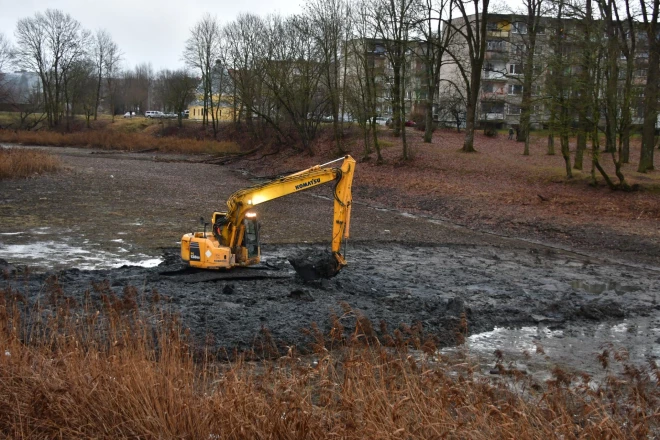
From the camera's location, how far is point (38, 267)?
14.4m

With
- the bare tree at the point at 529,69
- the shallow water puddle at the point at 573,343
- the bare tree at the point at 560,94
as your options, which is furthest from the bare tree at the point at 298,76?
the shallow water puddle at the point at 573,343

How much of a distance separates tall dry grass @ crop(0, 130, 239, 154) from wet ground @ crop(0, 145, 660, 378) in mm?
38459

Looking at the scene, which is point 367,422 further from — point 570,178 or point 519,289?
point 570,178

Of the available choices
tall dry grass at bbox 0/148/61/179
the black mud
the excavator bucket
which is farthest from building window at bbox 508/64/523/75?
the excavator bucket

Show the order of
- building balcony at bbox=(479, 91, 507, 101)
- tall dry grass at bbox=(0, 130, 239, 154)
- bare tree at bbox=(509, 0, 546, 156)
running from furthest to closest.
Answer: building balcony at bbox=(479, 91, 507, 101) < tall dry grass at bbox=(0, 130, 239, 154) < bare tree at bbox=(509, 0, 546, 156)

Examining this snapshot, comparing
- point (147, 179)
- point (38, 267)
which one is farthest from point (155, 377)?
point (147, 179)

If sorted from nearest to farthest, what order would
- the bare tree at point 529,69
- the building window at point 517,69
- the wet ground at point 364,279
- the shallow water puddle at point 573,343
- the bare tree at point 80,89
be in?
1. the shallow water puddle at point 573,343
2. the wet ground at point 364,279
3. the bare tree at point 529,69
4. the building window at point 517,69
5. the bare tree at point 80,89

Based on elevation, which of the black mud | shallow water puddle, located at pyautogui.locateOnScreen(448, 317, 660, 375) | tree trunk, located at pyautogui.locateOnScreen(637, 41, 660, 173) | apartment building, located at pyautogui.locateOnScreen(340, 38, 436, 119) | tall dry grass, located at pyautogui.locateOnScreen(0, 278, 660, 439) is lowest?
shallow water puddle, located at pyautogui.locateOnScreen(448, 317, 660, 375)

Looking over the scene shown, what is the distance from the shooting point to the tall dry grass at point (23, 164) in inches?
1219

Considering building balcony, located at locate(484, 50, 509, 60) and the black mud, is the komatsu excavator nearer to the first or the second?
the black mud

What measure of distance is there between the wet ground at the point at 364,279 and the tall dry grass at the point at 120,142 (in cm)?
3846

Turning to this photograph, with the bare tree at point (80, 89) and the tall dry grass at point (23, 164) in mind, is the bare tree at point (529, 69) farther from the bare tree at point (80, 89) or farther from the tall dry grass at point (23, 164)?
the bare tree at point (80, 89)

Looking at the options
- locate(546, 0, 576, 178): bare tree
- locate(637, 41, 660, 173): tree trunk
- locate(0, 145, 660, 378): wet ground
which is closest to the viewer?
locate(0, 145, 660, 378): wet ground

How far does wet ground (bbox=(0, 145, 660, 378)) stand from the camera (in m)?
10.6
